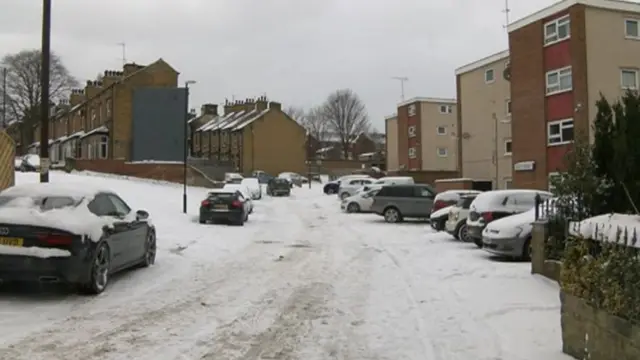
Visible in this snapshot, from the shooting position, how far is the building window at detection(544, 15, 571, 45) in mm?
31078

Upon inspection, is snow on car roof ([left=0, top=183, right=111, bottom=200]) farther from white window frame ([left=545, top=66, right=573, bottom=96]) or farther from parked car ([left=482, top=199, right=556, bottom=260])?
white window frame ([left=545, top=66, right=573, bottom=96])

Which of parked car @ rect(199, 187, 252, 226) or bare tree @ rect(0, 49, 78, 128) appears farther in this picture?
bare tree @ rect(0, 49, 78, 128)

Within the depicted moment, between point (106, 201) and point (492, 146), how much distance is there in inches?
1367

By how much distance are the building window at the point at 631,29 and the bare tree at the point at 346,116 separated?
286 feet

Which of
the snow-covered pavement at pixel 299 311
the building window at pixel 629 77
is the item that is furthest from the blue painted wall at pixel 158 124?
the snow-covered pavement at pixel 299 311

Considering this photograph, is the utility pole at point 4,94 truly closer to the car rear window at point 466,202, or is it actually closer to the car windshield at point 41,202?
the car rear window at point 466,202

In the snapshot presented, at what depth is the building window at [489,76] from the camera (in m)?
42.2

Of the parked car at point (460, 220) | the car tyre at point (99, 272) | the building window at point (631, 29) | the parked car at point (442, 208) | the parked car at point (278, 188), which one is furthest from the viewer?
the parked car at point (278, 188)

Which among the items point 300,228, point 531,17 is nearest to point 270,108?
point 531,17

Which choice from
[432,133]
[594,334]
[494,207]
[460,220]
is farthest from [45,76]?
[432,133]

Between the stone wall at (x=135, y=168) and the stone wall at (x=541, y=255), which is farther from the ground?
the stone wall at (x=135, y=168)

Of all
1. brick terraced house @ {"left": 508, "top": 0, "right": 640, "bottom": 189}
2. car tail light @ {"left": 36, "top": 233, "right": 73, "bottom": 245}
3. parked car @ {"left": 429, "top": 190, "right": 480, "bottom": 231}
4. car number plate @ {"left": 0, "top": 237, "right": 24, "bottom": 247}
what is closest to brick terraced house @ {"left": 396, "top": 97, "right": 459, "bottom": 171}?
brick terraced house @ {"left": 508, "top": 0, "right": 640, "bottom": 189}

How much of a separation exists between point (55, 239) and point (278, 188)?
4506 centimetres

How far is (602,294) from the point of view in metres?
5.47
